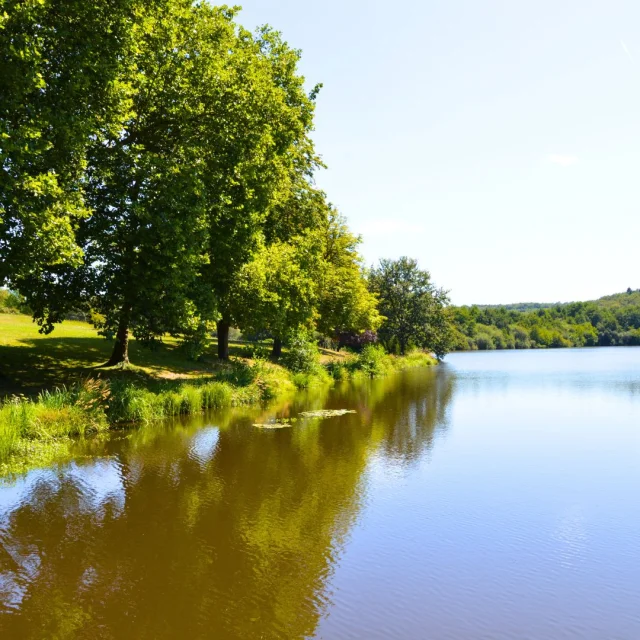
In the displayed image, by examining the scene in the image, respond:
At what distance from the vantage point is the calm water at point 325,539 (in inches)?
291

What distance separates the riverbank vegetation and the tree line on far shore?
98.8 m

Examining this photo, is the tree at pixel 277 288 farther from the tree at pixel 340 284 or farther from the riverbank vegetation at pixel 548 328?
the riverbank vegetation at pixel 548 328

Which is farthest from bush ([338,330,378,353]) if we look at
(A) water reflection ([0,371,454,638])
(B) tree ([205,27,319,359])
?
(A) water reflection ([0,371,454,638])

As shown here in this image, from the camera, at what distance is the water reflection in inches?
291

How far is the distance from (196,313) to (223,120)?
8623 mm

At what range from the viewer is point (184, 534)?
1032 cm

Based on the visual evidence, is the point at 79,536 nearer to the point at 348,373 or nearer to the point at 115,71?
the point at 115,71

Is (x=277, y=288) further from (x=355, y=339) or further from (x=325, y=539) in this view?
(x=355, y=339)

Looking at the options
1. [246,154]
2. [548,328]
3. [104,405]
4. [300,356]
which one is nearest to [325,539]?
[104,405]

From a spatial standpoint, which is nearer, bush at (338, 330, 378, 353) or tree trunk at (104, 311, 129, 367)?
tree trunk at (104, 311, 129, 367)

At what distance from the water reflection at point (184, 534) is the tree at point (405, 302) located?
54.7m

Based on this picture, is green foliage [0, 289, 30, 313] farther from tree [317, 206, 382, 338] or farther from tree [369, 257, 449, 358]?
tree [369, 257, 449, 358]

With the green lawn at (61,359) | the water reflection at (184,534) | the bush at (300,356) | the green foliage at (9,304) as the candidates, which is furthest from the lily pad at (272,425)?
the green foliage at (9,304)

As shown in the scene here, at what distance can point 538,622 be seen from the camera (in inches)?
290
